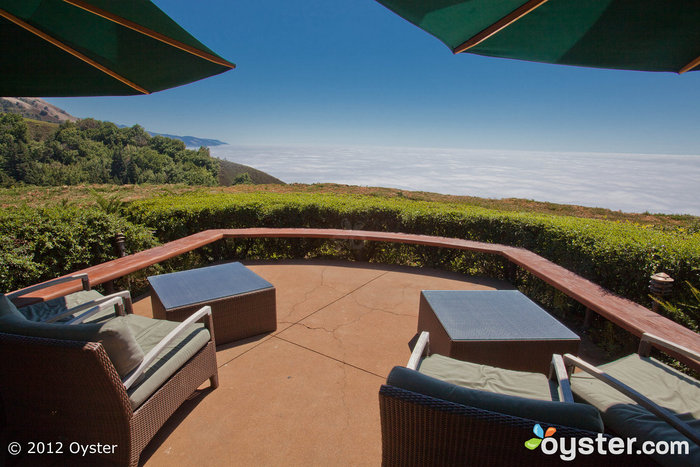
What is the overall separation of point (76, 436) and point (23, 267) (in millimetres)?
2705

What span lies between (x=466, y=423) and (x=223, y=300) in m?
2.35

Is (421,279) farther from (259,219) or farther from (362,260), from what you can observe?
(259,219)

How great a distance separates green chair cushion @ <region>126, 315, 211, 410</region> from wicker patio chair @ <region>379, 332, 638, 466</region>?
132cm

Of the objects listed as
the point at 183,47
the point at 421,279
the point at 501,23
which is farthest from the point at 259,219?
the point at 501,23

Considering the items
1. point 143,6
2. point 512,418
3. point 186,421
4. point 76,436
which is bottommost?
point 186,421

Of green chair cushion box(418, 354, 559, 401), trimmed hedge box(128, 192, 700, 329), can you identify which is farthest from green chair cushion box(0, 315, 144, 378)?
trimmed hedge box(128, 192, 700, 329)

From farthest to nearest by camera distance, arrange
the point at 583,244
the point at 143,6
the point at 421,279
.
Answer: the point at 421,279 < the point at 583,244 < the point at 143,6

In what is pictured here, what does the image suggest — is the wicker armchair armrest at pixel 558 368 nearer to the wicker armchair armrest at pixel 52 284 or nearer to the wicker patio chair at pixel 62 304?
the wicker patio chair at pixel 62 304

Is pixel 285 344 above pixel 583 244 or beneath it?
beneath

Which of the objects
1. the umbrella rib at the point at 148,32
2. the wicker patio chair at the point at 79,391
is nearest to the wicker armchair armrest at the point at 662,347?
the wicker patio chair at the point at 79,391

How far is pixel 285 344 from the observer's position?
3047 millimetres

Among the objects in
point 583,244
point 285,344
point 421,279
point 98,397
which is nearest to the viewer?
point 98,397

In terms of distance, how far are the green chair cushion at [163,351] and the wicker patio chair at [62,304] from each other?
30 cm

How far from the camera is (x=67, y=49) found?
7.27 feet
